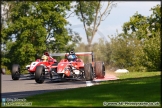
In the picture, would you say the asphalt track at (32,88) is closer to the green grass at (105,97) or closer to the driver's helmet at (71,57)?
the driver's helmet at (71,57)

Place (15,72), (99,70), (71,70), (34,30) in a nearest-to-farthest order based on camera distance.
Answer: (71,70) → (99,70) → (15,72) → (34,30)

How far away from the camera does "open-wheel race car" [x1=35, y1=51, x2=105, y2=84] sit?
28.0 metres

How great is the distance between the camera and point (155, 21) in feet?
222

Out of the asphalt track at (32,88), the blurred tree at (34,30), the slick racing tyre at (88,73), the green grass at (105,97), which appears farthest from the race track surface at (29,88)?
the blurred tree at (34,30)

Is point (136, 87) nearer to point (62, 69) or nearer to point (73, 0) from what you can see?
point (62, 69)

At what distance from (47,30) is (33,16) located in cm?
256

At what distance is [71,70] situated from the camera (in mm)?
29062

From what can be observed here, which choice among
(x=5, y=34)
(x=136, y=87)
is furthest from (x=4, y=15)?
(x=136, y=87)

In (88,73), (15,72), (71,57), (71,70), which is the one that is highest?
(71,57)

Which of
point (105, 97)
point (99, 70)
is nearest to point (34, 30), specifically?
point (99, 70)

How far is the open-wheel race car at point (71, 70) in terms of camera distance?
91.8ft

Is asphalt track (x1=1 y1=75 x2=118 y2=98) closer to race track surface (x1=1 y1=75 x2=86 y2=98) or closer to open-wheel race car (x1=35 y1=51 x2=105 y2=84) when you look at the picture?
race track surface (x1=1 y1=75 x2=86 y2=98)

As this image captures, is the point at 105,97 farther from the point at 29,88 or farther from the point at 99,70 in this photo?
the point at 99,70

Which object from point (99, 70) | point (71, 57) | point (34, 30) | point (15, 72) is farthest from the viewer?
point (34, 30)
